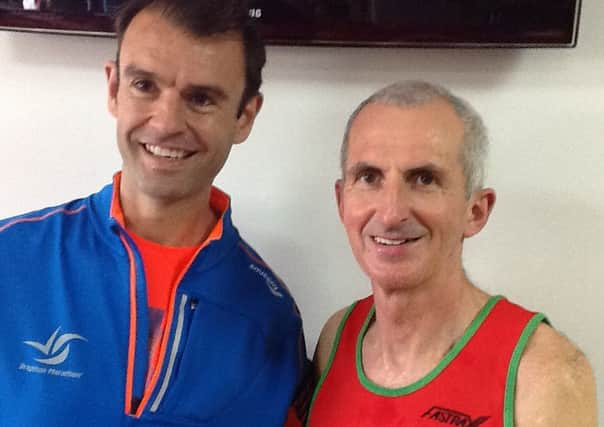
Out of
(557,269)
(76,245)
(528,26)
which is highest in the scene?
(528,26)

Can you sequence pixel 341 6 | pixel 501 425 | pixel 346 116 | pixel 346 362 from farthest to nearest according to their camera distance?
pixel 346 116
pixel 341 6
pixel 346 362
pixel 501 425

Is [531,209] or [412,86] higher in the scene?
[412,86]

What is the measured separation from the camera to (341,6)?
1.47 meters

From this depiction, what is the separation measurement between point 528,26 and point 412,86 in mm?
387

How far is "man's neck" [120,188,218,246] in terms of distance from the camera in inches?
52.3

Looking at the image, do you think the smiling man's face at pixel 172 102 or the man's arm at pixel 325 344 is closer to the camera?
the smiling man's face at pixel 172 102

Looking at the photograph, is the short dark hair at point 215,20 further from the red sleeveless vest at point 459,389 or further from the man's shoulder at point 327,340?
the red sleeveless vest at point 459,389

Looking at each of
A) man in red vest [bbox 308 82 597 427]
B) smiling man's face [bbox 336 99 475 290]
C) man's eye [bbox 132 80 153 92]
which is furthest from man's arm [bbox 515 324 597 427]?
man's eye [bbox 132 80 153 92]

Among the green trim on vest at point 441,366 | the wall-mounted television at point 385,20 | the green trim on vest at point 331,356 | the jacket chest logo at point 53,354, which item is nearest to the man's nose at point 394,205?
the green trim on vest at point 441,366

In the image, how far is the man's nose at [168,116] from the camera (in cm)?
123

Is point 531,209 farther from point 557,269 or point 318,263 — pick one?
point 318,263

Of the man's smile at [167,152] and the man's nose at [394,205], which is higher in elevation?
the man's smile at [167,152]

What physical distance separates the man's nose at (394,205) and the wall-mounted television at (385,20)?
1.52ft

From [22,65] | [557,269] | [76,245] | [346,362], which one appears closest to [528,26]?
[557,269]
